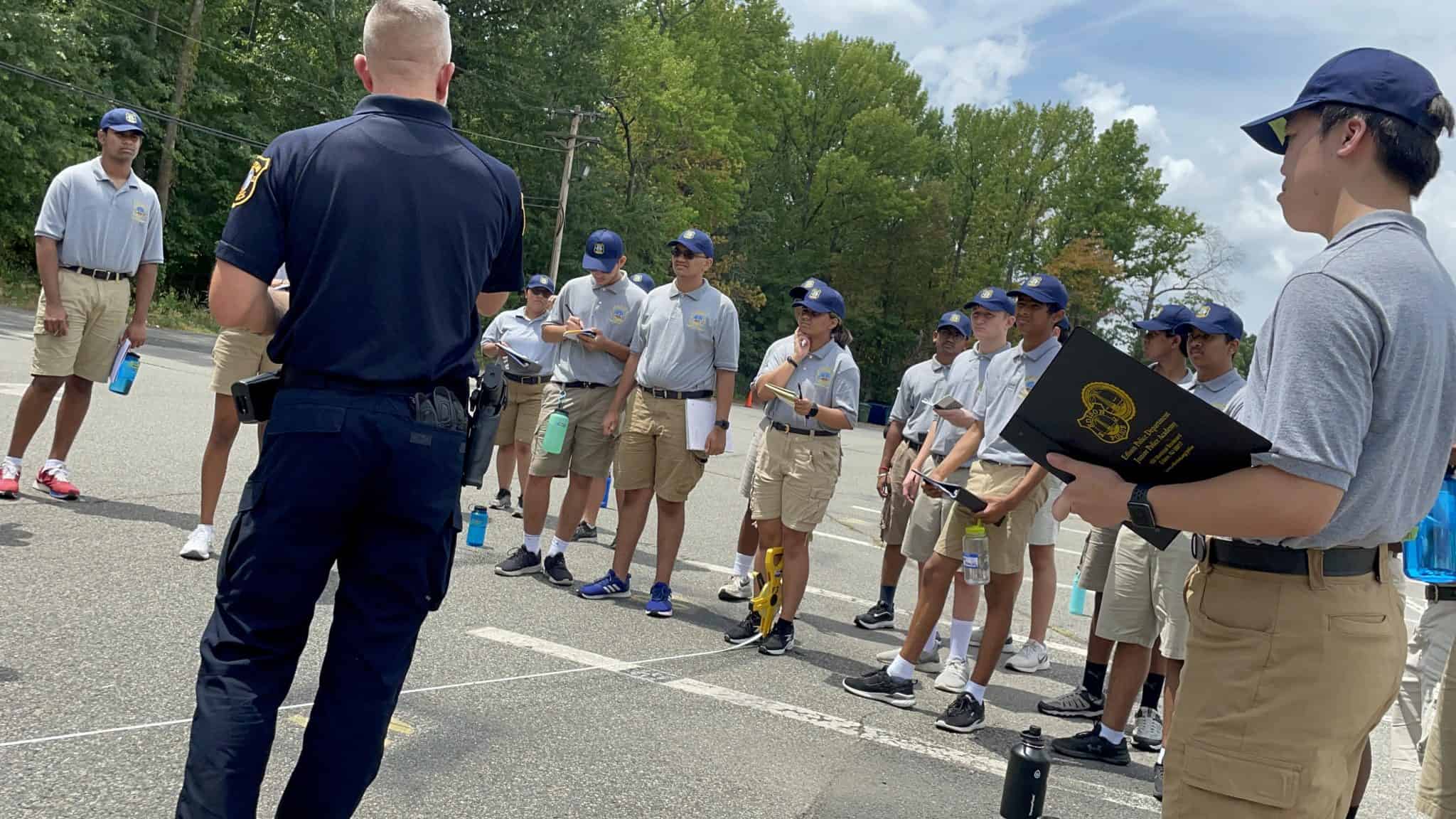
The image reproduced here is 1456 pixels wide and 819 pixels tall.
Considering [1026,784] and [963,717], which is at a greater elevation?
[1026,784]

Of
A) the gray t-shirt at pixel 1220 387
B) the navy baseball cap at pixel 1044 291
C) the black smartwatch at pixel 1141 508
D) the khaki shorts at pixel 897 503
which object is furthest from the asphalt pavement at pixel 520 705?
the navy baseball cap at pixel 1044 291

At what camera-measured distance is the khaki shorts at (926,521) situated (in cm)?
649

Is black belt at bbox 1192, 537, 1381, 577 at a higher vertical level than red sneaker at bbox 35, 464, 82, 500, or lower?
higher

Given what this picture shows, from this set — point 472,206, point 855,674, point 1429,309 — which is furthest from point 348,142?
point 855,674

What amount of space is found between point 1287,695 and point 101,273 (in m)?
6.86

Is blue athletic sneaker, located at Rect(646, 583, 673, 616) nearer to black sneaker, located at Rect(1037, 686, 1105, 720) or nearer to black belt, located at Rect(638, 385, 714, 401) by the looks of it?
black belt, located at Rect(638, 385, 714, 401)

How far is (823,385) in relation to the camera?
21.7ft

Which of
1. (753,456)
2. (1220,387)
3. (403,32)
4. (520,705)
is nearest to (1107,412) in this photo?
(403,32)

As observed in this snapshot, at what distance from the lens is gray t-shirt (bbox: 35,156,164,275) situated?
6.42 metres

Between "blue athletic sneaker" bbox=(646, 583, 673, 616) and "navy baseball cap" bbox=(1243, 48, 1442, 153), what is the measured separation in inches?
196

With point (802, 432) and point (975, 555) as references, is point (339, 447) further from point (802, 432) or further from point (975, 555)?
point (802, 432)

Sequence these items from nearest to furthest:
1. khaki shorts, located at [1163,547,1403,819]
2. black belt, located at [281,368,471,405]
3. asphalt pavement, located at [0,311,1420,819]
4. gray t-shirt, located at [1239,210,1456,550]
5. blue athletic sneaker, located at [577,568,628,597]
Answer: gray t-shirt, located at [1239,210,1456,550] → khaki shorts, located at [1163,547,1403,819] → black belt, located at [281,368,471,405] → asphalt pavement, located at [0,311,1420,819] → blue athletic sneaker, located at [577,568,628,597]

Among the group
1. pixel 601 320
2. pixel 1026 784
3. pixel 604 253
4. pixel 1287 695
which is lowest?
pixel 1026 784

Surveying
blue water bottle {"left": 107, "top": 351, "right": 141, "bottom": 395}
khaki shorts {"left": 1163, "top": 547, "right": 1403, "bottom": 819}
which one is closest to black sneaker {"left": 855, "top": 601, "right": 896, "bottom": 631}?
blue water bottle {"left": 107, "top": 351, "right": 141, "bottom": 395}
